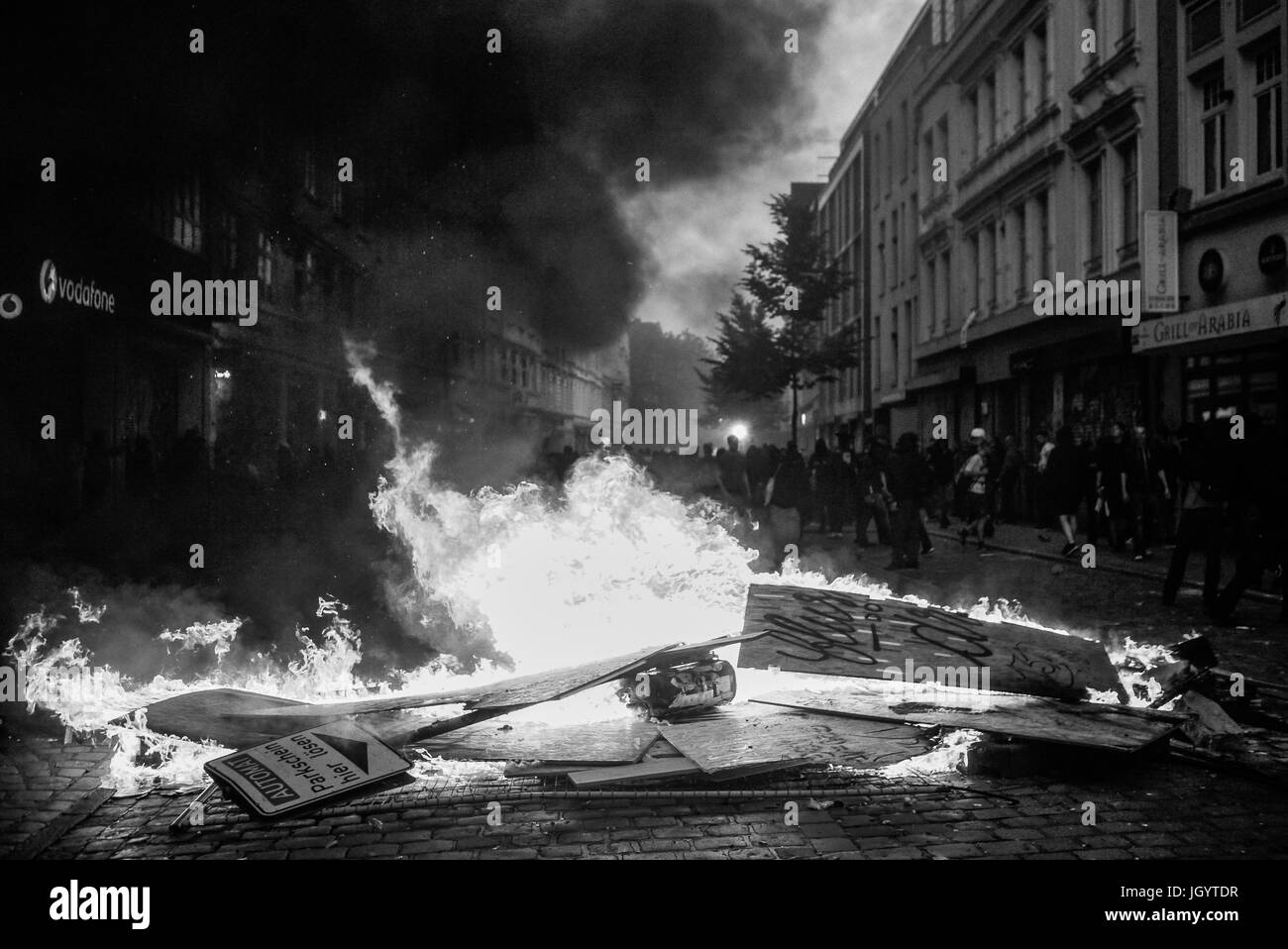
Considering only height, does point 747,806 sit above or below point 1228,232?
below

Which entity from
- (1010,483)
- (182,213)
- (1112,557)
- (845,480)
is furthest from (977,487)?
(182,213)

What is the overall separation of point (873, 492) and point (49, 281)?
10961 mm

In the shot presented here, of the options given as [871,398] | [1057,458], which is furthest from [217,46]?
[871,398]

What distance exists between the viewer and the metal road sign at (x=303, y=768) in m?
3.95

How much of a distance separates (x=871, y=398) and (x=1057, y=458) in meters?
18.3

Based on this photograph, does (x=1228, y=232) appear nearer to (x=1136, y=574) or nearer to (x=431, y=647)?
(x=1136, y=574)

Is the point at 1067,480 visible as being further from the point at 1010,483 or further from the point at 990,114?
the point at 990,114

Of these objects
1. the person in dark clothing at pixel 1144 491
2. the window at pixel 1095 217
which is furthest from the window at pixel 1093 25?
the person in dark clothing at pixel 1144 491

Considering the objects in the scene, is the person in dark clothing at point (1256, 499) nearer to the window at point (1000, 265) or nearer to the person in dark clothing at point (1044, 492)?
the person in dark clothing at point (1044, 492)

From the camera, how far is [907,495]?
12266mm
